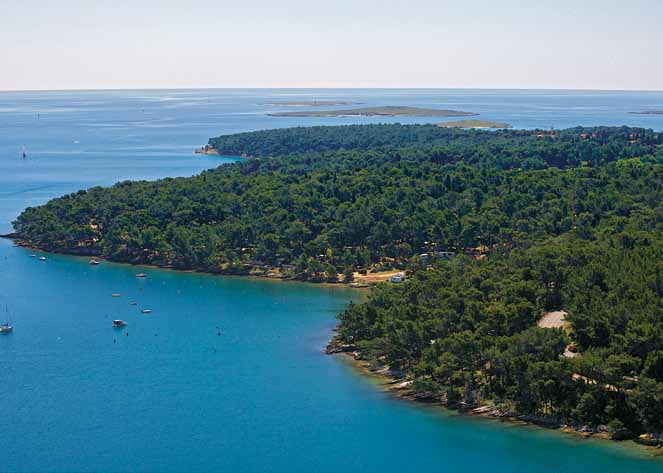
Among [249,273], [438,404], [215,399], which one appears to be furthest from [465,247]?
[215,399]

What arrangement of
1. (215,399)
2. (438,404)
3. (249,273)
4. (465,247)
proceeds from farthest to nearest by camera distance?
(465,247) < (249,273) < (215,399) < (438,404)

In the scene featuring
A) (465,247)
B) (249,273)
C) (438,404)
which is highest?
(465,247)

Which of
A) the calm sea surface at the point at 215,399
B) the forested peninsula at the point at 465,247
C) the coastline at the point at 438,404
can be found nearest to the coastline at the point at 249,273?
the forested peninsula at the point at 465,247

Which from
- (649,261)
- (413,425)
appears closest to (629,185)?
(649,261)

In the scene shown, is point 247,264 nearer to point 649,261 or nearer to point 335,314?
point 335,314

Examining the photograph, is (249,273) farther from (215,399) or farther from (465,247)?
(215,399)

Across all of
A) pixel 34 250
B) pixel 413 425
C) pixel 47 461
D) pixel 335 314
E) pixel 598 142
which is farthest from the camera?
pixel 598 142
